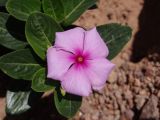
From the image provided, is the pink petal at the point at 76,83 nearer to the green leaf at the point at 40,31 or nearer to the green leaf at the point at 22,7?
the green leaf at the point at 40,31

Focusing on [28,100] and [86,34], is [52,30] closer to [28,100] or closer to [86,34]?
[86,34]

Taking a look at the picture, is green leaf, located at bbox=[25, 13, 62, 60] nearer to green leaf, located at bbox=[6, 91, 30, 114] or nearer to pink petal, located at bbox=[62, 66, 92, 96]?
pink petal, located at bbox=[62, 66, 92, 96]

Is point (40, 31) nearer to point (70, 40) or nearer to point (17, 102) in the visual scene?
point (70, 40)

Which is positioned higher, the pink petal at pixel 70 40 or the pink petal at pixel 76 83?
the pink petal at pixel 70 40

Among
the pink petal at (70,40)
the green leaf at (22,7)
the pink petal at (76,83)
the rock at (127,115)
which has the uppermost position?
the green leaf at (22,7)

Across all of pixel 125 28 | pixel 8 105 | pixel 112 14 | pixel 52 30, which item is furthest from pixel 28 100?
pixel 112 14

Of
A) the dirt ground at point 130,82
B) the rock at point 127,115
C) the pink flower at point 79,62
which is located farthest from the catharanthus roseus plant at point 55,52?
the rock at point 127,115

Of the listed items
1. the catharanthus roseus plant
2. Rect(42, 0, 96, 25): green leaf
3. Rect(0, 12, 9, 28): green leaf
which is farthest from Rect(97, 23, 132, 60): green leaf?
Rect(0, 12, 9, 28): green leaf
